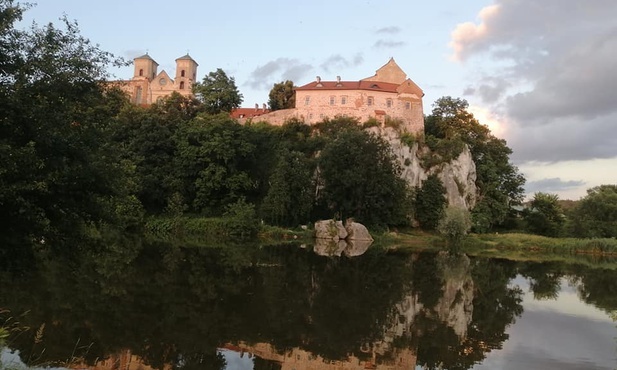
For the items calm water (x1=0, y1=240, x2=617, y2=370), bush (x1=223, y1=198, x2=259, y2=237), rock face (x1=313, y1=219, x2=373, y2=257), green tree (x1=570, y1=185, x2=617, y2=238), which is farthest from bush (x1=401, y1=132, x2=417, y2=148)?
calm water (x1=0, y1=240, x2=617, y2=370)

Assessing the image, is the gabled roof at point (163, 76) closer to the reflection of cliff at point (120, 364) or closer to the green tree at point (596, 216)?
the green tree at point (596, 216)

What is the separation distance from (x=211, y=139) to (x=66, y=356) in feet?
146

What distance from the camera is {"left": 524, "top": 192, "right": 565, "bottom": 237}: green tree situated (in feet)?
215

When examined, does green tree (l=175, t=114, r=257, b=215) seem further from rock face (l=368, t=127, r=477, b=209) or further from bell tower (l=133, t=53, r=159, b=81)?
bell tower (l=133, t=53, r=159, b=81)

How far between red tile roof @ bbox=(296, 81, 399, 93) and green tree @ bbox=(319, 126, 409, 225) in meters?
11.6

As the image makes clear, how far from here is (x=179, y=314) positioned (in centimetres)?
1404

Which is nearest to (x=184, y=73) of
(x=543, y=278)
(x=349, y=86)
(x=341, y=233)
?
(x=349, y=86)

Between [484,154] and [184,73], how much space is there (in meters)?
50.9

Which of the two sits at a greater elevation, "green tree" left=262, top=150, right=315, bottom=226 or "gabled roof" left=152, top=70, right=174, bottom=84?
"gabled roof" left=152, top=70, right=174, bottom=84

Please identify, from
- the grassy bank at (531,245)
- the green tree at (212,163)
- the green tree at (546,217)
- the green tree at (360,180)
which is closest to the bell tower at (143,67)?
the green tree at (212,163)

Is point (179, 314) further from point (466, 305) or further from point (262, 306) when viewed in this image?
point (466, 305)

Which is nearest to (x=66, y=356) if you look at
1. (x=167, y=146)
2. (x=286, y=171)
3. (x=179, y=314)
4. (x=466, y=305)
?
(x=179, y=314)

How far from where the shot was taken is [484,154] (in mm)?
70188

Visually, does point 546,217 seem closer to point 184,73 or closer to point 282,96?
point 282,96
